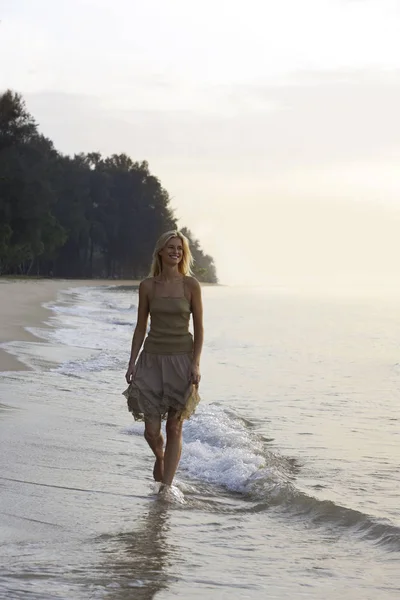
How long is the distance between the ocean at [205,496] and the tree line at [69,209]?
173 feet

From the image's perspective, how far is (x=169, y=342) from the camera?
647cm

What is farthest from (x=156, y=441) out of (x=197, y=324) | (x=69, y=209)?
(x=69, y=209)

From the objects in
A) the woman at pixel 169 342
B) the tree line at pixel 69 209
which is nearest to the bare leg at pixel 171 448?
the woman at pixel 169 342

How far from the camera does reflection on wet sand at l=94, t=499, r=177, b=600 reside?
179 inches

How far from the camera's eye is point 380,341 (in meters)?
29.5

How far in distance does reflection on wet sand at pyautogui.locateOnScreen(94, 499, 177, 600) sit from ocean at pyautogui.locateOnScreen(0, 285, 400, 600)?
0.01 m

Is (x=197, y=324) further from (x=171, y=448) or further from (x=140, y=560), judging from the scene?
(x=140, y=560)

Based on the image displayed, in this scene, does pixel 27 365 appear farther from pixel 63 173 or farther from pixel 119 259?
pixel 119 259

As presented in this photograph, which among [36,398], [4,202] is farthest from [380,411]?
[4,202]

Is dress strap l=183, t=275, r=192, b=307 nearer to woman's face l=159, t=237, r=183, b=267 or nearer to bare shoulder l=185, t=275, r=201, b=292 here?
bare shoulder l=185, t=275, r=201, b=292

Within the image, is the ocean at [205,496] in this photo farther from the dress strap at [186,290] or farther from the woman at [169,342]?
the dress strap at [186,290]

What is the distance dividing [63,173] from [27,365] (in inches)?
2981

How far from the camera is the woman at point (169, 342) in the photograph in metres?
6.43

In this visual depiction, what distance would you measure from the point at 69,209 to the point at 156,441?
81460mm
